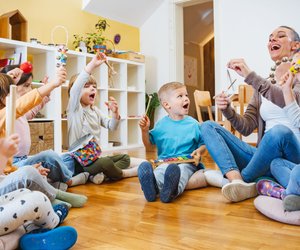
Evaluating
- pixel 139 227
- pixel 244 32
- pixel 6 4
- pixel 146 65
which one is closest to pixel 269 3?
pixel 244 32

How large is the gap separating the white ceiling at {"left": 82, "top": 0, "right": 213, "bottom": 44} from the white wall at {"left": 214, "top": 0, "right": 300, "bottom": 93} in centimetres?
98

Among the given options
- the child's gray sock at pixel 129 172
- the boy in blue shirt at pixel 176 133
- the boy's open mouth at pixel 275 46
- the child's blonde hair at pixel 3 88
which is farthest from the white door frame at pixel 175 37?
the child's blonde hair at pixel 3 88

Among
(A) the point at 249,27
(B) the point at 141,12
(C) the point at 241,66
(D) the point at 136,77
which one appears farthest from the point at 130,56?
(C) the point at 241,66

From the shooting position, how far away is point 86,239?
1151 millimetres

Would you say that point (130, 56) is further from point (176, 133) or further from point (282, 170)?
point (282, 170)

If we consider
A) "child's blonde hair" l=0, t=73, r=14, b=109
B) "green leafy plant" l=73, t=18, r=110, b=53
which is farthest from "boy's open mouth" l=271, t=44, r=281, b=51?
"green leafy plant" l=73, t=18, r=110, b=53

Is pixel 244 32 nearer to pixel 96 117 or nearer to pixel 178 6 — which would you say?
pixel 178 6

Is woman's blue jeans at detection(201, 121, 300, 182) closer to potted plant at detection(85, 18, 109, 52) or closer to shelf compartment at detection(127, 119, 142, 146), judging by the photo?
potted plant at detection(85, 18, 109, 52)

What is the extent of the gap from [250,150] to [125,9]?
3.58m

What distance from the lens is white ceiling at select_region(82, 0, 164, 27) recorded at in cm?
456

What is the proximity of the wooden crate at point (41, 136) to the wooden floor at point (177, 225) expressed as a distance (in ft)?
6.02

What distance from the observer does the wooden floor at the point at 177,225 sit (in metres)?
1.10

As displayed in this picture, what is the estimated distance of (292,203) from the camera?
1306 mm

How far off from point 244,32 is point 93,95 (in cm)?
287
